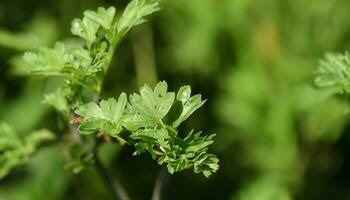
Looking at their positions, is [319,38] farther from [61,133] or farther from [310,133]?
[61,133]

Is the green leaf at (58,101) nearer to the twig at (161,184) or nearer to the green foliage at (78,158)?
the green foliage at (78,158)

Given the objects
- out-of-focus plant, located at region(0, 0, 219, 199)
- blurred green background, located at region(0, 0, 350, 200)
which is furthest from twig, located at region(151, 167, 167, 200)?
blurred green background, located at region(0, 0, 350, 200)

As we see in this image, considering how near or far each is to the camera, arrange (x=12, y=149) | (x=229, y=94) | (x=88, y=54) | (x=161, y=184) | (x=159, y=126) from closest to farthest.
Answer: (x=159, y=126), (x=88, y=54), (x=161, y=184), (x=12, y=149), (x=229, y=94)

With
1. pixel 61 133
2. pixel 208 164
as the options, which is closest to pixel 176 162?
pixel 208 164

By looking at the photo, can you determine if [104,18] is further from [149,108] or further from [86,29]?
[149,108]

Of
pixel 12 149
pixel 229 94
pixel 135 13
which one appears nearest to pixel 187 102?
pixel 135 13

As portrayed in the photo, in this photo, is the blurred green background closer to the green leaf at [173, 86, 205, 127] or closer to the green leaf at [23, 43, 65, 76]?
the green leaf at [23, 43, 65, 76]
